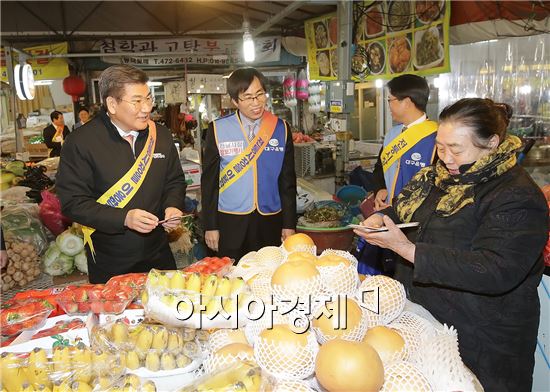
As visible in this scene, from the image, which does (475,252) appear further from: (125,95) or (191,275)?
(125,95)

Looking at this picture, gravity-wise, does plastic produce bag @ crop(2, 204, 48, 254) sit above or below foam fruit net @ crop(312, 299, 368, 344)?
below

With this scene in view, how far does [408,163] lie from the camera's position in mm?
3420

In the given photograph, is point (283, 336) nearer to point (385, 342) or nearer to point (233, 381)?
point (233, 381)

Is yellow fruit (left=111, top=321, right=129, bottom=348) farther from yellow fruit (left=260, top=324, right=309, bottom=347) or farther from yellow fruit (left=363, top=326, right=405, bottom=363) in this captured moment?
yellow fruit (left=363, top=326, right=405, bottom=363)

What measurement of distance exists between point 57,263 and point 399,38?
4.79 m

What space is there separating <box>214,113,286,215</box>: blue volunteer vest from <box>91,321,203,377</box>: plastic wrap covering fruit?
1734 millimetres

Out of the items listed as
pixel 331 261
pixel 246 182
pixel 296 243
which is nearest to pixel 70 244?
pixel 246 182

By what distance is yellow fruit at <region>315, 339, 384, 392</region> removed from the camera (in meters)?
1.22

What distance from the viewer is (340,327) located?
141 centimetres

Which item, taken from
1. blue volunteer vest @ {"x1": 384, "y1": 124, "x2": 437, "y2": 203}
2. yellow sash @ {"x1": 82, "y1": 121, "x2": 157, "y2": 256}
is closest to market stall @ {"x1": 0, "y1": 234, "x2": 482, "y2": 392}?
yellow sash @ {"x1": 82, "y1": 121, "x2": 157, "y2": 256}

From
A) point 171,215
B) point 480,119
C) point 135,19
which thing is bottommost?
point 171,215

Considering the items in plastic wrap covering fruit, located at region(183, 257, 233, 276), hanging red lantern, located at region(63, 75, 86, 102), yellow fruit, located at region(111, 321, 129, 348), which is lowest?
yellow fruit, located at region(111, 321, 129, 348)

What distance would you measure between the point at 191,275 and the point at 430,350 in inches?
32.0

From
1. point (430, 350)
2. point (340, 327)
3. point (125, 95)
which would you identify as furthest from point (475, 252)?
point (125, 95)
